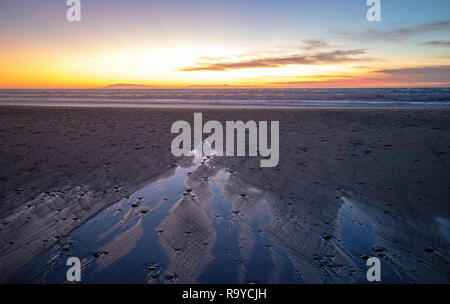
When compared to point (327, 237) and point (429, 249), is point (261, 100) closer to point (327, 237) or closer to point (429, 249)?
point (327, 237)

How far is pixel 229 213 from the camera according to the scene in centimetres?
516

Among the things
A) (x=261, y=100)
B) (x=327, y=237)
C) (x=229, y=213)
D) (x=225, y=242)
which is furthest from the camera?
(x=261, y=100)

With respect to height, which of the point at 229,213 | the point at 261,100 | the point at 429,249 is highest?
the point at 261,100

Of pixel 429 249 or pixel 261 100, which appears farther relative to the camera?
pixel 261 100

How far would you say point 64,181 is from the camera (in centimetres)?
675

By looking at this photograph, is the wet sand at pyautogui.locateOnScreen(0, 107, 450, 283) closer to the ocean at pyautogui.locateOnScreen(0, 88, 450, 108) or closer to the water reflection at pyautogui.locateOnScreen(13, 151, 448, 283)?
the water reflection at pyautogui.locateOnScreen(13, 151, 448, 283)

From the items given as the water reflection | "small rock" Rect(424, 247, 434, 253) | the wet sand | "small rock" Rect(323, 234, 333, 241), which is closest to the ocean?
the wet sand

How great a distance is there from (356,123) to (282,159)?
843cm

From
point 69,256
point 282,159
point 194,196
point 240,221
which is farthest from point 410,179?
point 69,256

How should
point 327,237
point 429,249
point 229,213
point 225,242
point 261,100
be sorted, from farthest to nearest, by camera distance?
point 261,100 < point 229,213 < point 327,237 < point 225,242 < point 429,249

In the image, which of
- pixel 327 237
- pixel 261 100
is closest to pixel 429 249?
pixel 327 237

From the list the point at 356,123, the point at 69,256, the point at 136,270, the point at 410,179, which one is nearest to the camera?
the point at 136,270

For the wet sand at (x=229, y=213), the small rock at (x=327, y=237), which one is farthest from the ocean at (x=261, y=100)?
the small rock at (x=327, y=237)
